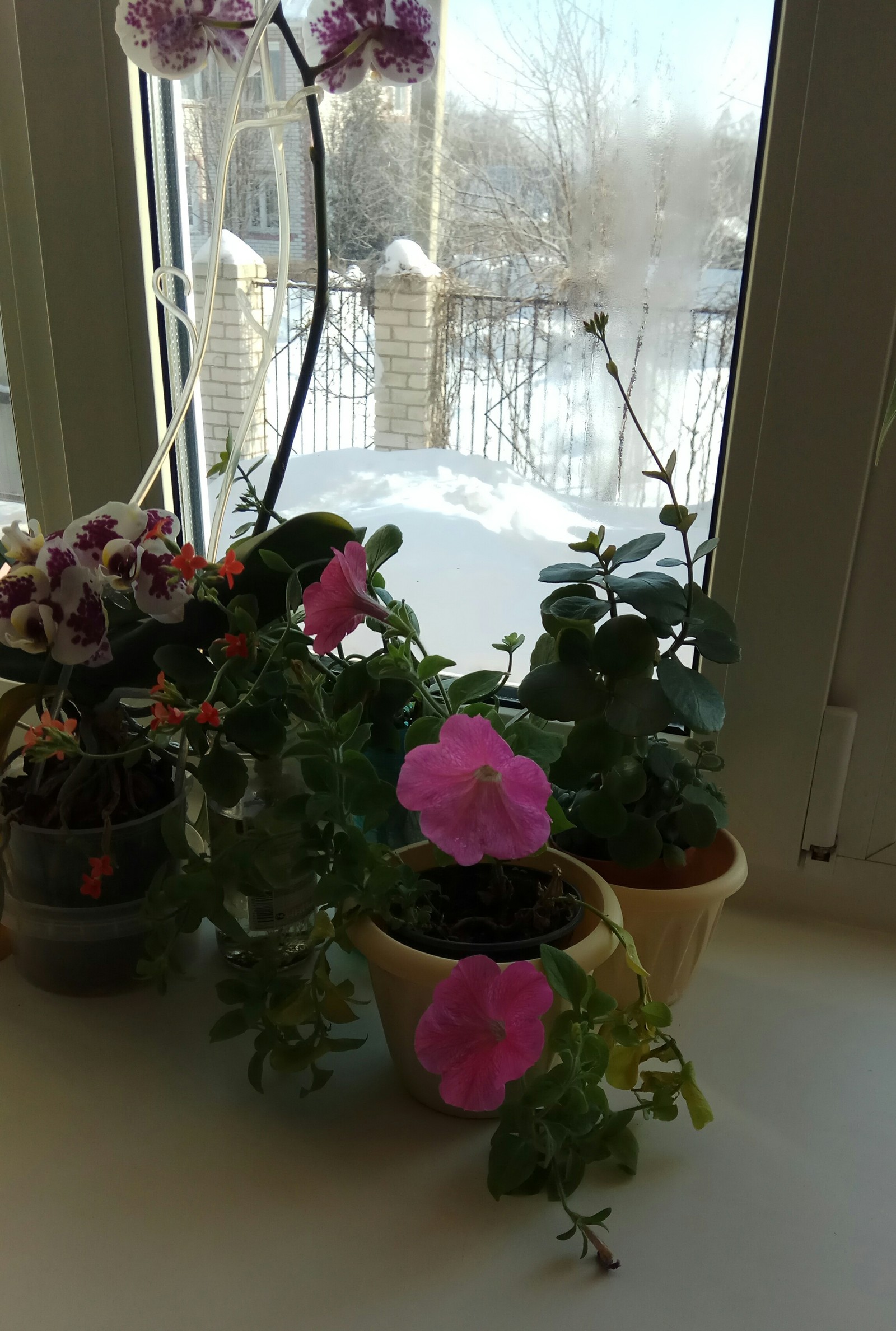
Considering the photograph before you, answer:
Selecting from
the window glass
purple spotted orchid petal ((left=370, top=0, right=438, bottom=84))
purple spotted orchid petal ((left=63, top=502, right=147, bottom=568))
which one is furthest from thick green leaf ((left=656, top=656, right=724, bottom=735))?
the window glass

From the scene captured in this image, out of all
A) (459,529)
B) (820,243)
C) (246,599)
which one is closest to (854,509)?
(820,243)

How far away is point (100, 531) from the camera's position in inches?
27.7

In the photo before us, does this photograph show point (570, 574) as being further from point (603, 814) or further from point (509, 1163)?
point (509, 1163)

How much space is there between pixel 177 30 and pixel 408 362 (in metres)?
0.31

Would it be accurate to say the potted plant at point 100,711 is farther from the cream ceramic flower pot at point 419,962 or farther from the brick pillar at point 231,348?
the brick pillar at point 231,348

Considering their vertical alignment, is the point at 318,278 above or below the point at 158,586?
above

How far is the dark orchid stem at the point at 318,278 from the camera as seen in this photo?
30.8 inches

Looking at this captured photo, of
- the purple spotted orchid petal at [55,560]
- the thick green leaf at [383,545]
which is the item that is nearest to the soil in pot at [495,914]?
the thick green leaf at [383,545]

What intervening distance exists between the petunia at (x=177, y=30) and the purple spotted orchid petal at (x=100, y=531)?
0.35 meters

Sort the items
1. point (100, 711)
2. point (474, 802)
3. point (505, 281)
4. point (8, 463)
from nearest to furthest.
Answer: point (474, 802), point (100, 711), point (505, 281), point (8, 463)

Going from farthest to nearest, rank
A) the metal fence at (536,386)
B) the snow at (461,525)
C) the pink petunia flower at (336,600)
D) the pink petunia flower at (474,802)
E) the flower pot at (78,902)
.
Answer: the snow at (461,525), the metal fence at (536,386), the flower pot at (78,902), the pink petunia flower at (336,600), the pink petunia flower at (474,802)

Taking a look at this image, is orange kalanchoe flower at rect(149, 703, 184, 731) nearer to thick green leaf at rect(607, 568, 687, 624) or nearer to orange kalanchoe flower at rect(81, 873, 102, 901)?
orange kalanchoe flower at rect(81, 873, 102, 901)

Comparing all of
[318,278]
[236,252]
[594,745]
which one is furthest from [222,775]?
[236,252]

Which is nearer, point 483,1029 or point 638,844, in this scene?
point 483,1029
